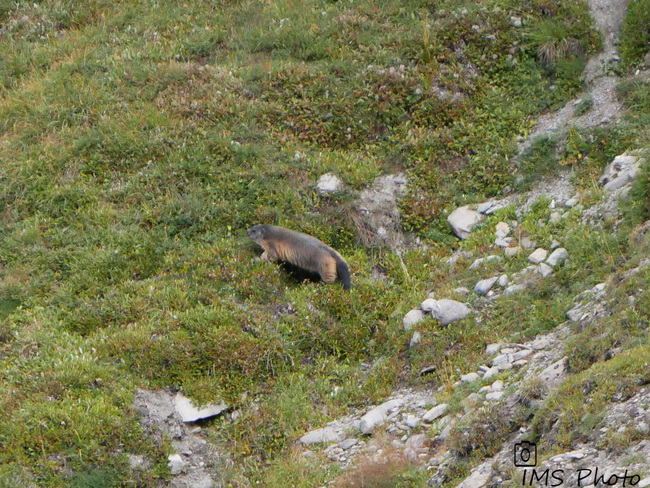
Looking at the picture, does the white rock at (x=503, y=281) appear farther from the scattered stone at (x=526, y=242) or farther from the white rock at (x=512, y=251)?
the scattered stone at (x=526, y=242)

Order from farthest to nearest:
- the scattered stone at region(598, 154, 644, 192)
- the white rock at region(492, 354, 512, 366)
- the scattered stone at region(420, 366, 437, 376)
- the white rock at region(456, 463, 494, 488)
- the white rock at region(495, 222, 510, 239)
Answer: the white rock at region(495, 222, 510, 239) < the scattered stone at region(598, 154, 644, 192) < the scattered stone at region(420, 366, 437, 376) < the white rock at region(492, 354, 512, 366) < the white rock at region(456, 463, 494, 488)

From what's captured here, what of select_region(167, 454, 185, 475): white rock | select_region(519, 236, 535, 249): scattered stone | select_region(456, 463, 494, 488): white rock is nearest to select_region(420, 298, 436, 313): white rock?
select_region(519, 236, 535, 249): scattered stone

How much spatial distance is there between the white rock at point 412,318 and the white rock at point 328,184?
11.2 ft

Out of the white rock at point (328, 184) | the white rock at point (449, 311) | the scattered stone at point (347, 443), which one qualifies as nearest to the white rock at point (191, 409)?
the scattered stone at point (347, 443)

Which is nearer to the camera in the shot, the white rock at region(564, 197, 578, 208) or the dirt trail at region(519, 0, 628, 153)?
the white rock at region(564, 197, 578, 208)

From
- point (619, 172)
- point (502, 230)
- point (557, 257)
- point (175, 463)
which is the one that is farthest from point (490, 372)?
point (619, 172)

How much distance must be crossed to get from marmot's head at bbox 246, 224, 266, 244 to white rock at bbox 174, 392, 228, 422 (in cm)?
334

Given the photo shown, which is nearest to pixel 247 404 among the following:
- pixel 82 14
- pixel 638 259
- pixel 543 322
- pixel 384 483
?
pixel 384 483

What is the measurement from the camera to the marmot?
39.7 ft

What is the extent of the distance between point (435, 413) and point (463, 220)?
16.4ft

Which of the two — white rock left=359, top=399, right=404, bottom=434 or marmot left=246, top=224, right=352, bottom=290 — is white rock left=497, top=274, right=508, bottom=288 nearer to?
marmot left=246, top=224, right=352, bottom=290

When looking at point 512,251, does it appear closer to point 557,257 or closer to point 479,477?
point 557,257

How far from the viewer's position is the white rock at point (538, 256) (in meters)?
11.6

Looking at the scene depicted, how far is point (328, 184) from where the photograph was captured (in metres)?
13.8
